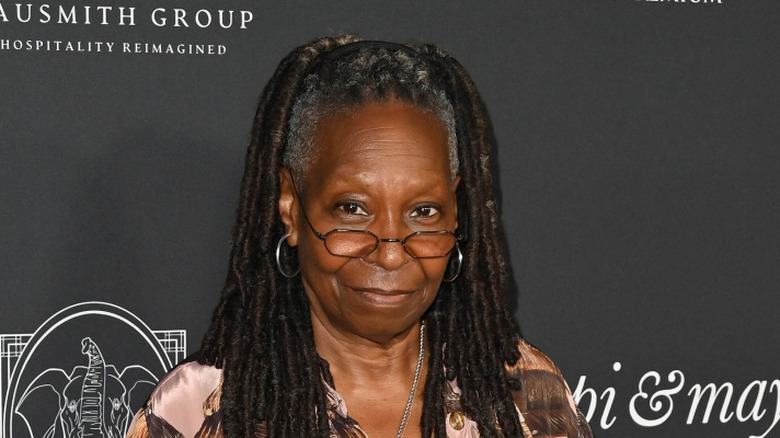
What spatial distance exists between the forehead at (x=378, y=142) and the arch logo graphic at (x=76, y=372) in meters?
0.72

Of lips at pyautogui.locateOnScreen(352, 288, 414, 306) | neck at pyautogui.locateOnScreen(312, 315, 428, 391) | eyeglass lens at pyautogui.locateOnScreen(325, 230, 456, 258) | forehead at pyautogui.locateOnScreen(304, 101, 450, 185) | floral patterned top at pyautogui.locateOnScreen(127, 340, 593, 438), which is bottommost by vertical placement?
floral patterned top at pyautogui.locateOnScreen(127, 340, 593, 438)

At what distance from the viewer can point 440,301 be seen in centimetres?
168

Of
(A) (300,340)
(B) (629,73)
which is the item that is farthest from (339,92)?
(B) (629,73)

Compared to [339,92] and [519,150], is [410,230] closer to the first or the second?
[339,92]

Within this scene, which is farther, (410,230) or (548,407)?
(548,407)

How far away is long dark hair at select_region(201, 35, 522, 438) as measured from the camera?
5.04ft

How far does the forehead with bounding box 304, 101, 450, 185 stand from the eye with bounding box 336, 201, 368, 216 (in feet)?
0.15

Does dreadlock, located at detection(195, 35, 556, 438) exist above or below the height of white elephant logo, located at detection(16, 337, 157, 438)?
above

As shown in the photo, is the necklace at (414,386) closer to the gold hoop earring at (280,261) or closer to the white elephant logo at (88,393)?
the gold hoop earring at (280,261)

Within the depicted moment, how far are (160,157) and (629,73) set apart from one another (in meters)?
0.97

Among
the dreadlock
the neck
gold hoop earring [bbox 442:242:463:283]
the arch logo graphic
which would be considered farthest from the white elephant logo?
gold hoop earring [bbox 442:242:463:283]

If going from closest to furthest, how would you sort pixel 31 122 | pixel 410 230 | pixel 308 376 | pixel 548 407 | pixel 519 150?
pixel 410 230 → pixel 308 376 → pixel 548 407 → pixel 31 122 → pixel 519 150

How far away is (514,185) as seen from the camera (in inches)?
85.7

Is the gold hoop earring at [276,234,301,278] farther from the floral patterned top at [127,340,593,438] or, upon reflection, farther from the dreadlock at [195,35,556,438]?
the floral patterned top at [127,340,593,438]
